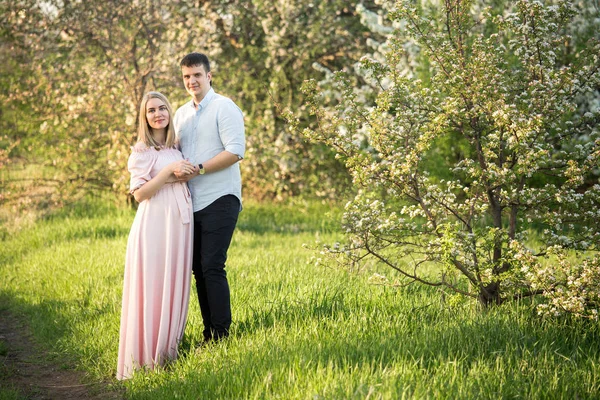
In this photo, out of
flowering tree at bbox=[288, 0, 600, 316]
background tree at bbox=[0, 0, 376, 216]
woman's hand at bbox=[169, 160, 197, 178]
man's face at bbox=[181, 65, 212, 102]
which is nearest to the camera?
flowering tree at bbox=[288, 0, 600, 316]

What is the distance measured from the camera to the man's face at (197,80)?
5.21m

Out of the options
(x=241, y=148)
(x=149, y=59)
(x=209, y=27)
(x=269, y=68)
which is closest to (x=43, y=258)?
(x=149, y=59)

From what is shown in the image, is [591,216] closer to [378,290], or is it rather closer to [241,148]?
[378,290]

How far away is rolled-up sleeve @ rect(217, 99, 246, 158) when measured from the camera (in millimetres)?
5070

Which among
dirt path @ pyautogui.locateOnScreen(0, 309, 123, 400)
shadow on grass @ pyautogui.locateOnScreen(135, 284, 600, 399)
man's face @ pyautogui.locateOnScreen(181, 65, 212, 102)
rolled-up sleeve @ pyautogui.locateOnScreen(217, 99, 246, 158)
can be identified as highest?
man's face @ pyautogui.locateOnScreen(181, 65, 212, 102)

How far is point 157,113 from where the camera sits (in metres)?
5.25

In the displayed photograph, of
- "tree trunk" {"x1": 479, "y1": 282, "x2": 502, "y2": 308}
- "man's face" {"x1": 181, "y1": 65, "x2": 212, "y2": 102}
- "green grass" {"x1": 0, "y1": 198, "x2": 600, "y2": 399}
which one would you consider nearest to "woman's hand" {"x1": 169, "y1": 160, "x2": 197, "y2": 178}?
"man's face" {"x1": 181, "y1": 65, "x2": 212, "y2": 102}

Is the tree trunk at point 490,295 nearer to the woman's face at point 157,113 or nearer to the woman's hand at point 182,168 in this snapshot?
the woman's hand at point 182,168

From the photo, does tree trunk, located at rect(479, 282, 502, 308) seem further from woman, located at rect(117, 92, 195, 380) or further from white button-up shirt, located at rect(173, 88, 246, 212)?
woman, located at rect(117, 92, 195, 380)

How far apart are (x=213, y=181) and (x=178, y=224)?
1.30ft

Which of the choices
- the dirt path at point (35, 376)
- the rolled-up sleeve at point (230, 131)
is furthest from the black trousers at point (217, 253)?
the dirt path at point (35, 376)

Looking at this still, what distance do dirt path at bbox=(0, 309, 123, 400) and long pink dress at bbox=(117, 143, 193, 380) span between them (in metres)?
0.25

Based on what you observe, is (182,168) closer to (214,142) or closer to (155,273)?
(214,142)

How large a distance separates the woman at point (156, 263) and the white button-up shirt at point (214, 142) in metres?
0.12
